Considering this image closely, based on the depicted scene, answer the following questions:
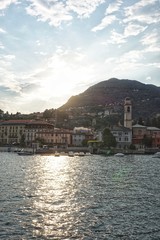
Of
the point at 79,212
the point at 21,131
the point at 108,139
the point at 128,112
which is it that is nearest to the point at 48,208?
the point at 79,212

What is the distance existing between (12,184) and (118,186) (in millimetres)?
12316

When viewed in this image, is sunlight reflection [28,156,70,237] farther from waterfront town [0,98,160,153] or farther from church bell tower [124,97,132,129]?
church bell tower [124,97,132,129]

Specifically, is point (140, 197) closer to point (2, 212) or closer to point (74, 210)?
point (74, 210)

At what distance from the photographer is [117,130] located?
156m

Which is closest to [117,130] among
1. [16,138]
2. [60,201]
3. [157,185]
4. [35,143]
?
[35,143]

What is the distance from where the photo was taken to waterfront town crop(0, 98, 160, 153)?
513ft

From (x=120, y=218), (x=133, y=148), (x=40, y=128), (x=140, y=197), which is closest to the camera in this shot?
(x=120, y=218)

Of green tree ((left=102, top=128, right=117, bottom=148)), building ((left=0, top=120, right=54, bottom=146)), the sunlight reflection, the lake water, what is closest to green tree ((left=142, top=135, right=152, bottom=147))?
green tree ((left=102, top=128, right=117, bottom=148))

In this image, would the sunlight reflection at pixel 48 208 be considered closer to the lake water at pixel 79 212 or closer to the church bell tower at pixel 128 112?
the lake water at pixel 79 212

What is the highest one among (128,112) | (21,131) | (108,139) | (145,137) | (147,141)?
(128,112)

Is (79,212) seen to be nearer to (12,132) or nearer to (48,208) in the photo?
(48,208)

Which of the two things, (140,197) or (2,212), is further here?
(140,197)

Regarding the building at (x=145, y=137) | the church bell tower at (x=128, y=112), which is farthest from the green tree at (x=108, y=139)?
the church bell tower at (x=128, y=112)

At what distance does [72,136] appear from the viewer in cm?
18600
